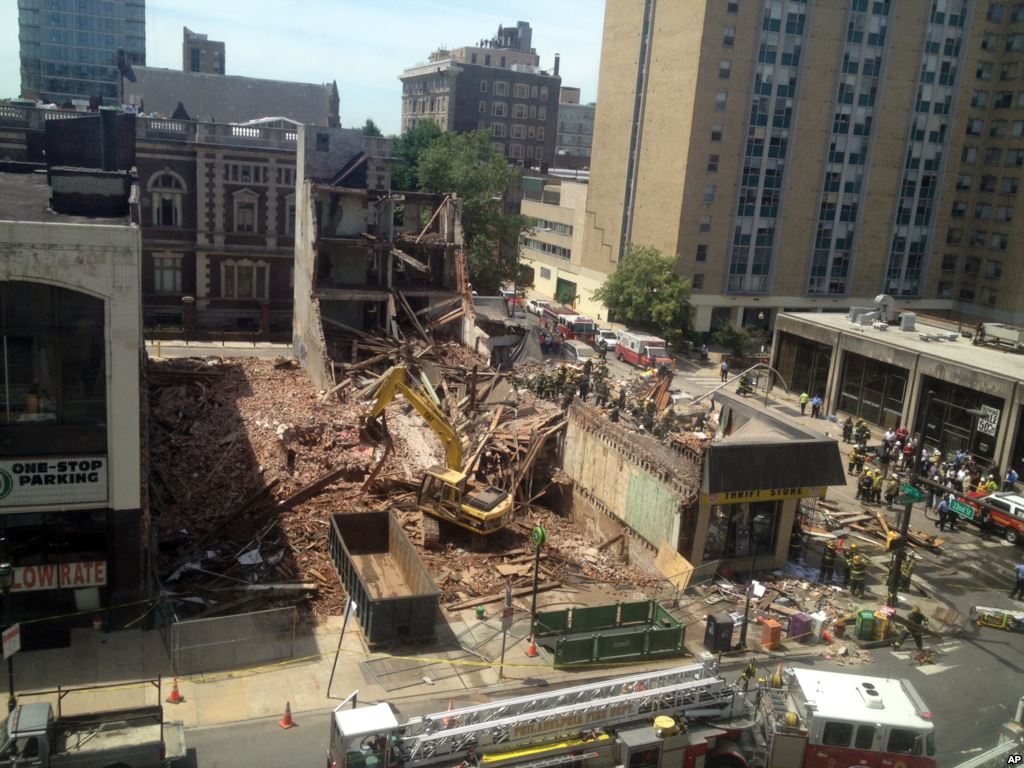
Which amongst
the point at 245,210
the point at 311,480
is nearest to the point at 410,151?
the point at 245,210

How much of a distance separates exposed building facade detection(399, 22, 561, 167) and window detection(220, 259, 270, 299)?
223 feet

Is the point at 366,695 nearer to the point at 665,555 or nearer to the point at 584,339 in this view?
the point at 665,555

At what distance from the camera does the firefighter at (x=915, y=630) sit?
24.5 meters

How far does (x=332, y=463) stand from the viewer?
30.2 m

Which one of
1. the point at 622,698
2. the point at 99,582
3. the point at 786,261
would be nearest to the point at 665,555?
the point at 622,698

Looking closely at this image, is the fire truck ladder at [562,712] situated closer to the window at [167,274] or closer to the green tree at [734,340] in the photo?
the window at [167,274]

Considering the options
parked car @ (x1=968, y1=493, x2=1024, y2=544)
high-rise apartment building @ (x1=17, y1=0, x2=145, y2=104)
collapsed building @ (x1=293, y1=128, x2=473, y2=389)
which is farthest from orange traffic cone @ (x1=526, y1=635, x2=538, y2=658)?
high-rise apartment building @ (x1=17, y1=0, x2=145, y2=104)

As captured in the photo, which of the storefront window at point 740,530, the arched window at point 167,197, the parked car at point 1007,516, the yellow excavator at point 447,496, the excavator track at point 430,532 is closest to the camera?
the yellow excavator at point 447,496

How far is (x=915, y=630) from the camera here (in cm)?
2456

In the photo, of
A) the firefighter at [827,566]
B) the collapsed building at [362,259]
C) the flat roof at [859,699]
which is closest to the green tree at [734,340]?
the collapsed building at [362,259]

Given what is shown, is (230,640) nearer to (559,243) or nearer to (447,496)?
(447,496)

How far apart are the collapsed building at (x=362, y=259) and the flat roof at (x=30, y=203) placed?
1424 centimetres

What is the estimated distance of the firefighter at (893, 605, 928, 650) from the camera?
80.5ft

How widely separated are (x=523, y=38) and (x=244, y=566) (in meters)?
138
